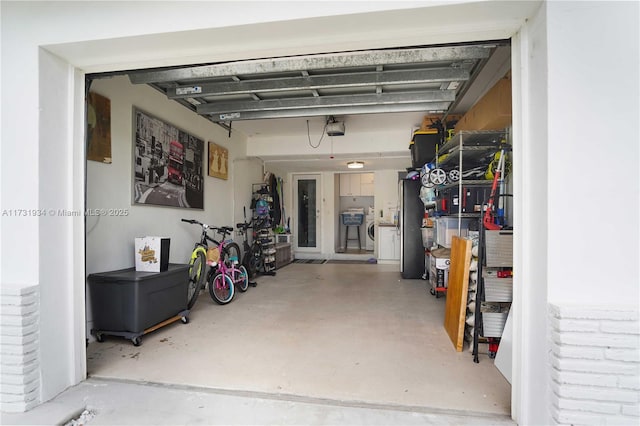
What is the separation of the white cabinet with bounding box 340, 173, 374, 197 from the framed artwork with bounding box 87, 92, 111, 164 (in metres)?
7.06

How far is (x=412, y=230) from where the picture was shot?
5570 millimetres

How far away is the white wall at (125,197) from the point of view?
2.81m

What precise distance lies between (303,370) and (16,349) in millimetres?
1654

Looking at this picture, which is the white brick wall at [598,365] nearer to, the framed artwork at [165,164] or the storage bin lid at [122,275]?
the storage bin lid at [122,275]

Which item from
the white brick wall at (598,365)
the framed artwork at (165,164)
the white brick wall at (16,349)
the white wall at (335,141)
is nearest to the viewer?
the white brick wall at (598,365)

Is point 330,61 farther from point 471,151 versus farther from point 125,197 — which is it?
point 125,197

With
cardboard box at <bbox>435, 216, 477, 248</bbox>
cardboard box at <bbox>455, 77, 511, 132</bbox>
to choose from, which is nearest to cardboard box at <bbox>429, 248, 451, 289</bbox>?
cardboard box at <bbox>435, 216, 477, 248</bbox>

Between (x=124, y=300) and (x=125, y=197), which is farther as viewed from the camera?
(x=125, y=197)

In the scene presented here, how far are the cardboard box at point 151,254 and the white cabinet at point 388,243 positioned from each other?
16.2ft

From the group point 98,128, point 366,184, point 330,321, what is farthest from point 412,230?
point 98,128

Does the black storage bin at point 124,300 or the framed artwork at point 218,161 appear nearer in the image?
the black storage bin at point 124,300

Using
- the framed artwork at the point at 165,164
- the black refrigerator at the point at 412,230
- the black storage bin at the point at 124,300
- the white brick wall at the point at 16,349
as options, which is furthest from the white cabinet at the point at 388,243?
the white brick wall at the point at 16,349

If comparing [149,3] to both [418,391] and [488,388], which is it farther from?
[488,388]

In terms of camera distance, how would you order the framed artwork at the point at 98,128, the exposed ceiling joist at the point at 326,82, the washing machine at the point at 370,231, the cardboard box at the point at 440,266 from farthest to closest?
the washing machine at the point at 370,231 → the cardboard box at the point at 440,266 → the exposed ceiling joist at the point at 326,82 → the framed artwork at the point at 98,128
